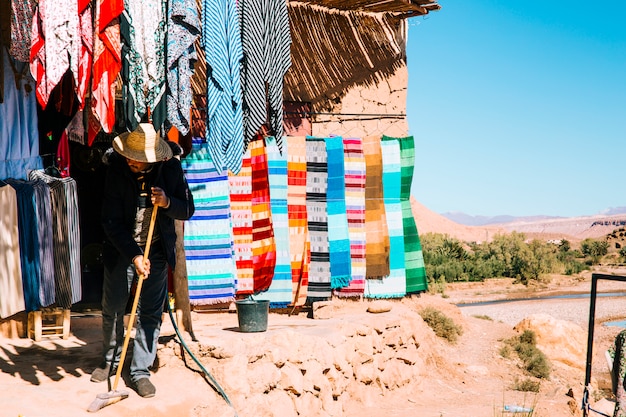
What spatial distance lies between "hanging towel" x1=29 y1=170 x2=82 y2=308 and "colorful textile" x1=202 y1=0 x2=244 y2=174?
122cm

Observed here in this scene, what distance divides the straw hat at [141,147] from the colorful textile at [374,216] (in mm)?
4448

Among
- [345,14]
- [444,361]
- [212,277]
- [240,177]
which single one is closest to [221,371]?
[212,277]

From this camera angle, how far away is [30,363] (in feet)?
18.2

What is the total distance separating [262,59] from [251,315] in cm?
234

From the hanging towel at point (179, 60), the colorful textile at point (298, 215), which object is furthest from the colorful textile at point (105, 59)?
the colorful textile at point (298, 215)

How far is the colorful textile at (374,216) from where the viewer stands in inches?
352

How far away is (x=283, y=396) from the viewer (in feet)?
20.4

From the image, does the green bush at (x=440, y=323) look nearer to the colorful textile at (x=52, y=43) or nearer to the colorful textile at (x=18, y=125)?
the colorful textile at (x=18, y=125)

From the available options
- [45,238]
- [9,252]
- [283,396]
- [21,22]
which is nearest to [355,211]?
[283,396]

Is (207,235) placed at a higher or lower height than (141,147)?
lower

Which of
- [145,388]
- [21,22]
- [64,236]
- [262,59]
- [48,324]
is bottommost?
[145,388]

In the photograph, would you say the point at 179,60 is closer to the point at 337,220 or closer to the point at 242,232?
the point at 242,232

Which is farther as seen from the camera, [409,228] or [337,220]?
[409,228]

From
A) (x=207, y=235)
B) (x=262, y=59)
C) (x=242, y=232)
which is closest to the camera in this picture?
(x=262, y=59)
